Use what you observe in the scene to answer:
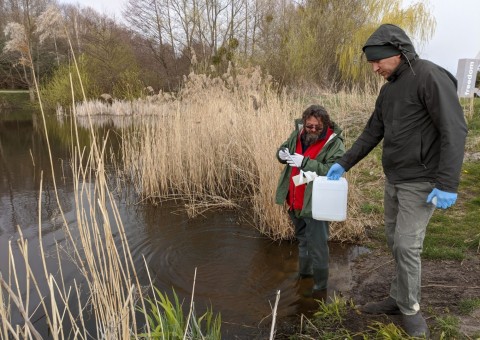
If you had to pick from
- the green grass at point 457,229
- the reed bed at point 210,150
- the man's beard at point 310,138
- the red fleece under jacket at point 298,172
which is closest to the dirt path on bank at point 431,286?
the green grass at point 457,229

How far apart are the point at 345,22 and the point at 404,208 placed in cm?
1183

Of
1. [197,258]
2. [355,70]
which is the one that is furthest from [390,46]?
[355,70]

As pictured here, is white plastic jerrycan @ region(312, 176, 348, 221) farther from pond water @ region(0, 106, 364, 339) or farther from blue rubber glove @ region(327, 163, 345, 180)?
pond water @ region(0, 106, 364, 339)

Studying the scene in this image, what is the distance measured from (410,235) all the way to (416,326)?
582 millimetres

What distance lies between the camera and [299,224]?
9.55ft

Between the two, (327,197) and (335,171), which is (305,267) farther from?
(335,171)

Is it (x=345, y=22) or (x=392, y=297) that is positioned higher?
(x=345, y=22)

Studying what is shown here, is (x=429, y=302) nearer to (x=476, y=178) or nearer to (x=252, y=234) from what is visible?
(x=252, y=234)

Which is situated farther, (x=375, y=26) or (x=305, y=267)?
(x=375, y=26)

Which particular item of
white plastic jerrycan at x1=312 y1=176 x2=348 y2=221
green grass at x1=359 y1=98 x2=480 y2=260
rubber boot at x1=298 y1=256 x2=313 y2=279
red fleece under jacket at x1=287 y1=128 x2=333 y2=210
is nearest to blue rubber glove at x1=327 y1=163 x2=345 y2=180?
white plastic jerrycan at x1=312 y1=176 x2=348 y2=221

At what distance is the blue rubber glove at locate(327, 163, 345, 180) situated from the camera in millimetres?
2480

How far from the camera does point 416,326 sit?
212 centimetres


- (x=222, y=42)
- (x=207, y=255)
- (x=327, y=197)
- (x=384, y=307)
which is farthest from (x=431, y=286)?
(x=222, y=42)

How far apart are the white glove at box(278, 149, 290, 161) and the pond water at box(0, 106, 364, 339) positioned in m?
1.16
